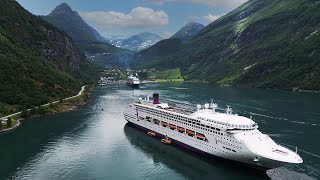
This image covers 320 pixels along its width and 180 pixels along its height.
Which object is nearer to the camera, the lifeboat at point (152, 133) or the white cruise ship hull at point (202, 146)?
the white cruise ship hull at point (202, 146)

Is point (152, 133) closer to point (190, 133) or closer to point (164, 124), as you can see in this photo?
point (164, 124)

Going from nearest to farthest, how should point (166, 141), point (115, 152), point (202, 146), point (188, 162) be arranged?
point (188, 162) < point (202, 146) < point (115, 152) < point (166, 141)

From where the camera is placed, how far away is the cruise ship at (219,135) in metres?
83.7

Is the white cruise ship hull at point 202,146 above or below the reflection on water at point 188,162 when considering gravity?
above

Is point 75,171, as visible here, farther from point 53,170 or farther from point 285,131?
point 285,131

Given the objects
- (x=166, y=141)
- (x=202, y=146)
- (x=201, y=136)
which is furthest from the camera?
(x=166, y=141)

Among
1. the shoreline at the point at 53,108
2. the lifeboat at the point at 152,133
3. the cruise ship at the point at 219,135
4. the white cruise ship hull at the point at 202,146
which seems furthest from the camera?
the shoreline at the point at 53,108

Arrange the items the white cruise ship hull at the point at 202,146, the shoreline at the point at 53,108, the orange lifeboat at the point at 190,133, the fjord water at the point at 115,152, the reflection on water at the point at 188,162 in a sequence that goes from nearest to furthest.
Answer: the white cruise ship hull at the point at 202,146
the reflection on water at the point at 188,162
the fjord water at the point at 115,152
the orange lifeboat at the point at 190,133
the shoreline at the point at 53,108

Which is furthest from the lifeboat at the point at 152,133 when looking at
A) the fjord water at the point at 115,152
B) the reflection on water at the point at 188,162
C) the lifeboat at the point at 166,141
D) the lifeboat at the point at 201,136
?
the lifeboat at the point at 201,136

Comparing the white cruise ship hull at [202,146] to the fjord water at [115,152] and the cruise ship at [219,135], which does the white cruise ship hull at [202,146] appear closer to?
the cruise ship at [219,135]

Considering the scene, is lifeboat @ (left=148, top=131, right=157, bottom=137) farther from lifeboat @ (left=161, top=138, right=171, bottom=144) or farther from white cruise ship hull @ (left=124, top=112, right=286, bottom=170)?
lifeboat @ (left=161, top=138, right=171, bottom=144)

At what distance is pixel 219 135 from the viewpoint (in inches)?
3676

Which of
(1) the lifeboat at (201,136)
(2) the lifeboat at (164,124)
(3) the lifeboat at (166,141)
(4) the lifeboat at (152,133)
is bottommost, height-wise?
(3) the lifeboat at (166,141)

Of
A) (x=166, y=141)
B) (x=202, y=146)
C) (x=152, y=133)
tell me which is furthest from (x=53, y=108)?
(x=202, y=146)
